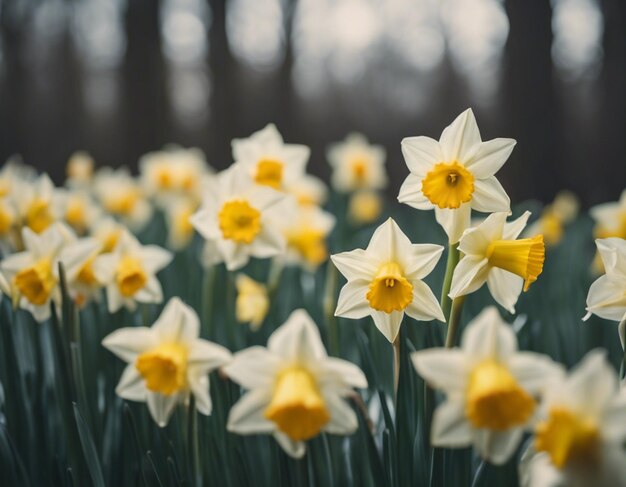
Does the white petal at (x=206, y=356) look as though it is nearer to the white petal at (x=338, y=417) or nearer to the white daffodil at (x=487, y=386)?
the white petal at (x=338, y=417)

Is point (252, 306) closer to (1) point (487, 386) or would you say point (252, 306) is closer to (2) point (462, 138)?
(2) point (462, 138)

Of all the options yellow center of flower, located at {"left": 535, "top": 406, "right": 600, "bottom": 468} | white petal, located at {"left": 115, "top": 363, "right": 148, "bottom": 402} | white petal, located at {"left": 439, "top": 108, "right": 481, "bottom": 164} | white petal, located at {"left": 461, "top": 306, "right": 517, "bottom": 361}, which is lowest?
white petal, located at {"left": 115, "top": 363, "right": 148, "bottom": 402}

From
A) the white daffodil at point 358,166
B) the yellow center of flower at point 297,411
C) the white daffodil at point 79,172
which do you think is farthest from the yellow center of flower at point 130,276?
the white daffodil at point 79,172

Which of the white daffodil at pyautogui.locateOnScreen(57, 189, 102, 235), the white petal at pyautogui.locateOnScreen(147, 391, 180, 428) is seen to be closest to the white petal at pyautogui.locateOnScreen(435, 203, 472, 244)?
the white petal at pyautogui.locateOnScreen(147, 391, 180, 428)

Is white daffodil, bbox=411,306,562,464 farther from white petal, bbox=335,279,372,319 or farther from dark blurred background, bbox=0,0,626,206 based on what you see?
dark blurred background, bbox=0,0,626,206

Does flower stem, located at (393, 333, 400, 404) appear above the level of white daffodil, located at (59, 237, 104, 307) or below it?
below

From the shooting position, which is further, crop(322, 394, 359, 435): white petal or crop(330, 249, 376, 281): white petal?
crop(330, 249, 376, 281): white petal

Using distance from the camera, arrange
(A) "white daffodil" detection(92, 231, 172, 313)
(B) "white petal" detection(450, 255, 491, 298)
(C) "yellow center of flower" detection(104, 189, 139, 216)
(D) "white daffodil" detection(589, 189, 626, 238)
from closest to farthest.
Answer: (B) "white petal" detection(450, 255, 491, 298) → (A) "white daffodil" detection(92, 231, 172, 313) → (D) "white daffodil" detection(589, 189, 626, 238) → (C) "yellow center of flower" detection(104, 189, 139, 216)
